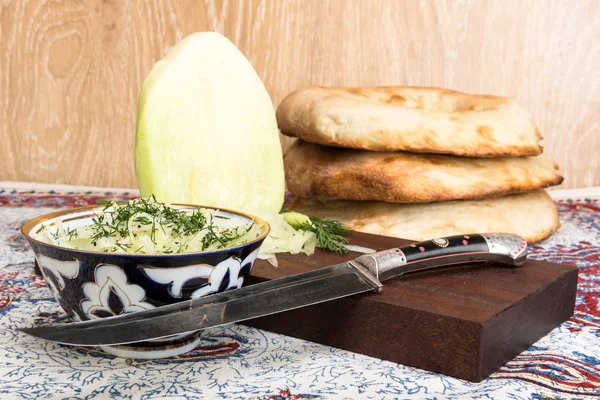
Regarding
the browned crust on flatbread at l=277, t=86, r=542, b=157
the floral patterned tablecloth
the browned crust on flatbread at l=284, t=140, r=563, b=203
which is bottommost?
the floral patterned tablecloth

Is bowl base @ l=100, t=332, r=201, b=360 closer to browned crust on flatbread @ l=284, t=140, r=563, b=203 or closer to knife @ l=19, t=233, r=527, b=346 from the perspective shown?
knife @ l=19, t=233, r=527, b=346

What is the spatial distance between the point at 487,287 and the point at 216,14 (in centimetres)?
117

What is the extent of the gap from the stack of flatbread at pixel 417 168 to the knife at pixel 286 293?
308 mm

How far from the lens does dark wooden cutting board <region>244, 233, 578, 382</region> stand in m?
0.77

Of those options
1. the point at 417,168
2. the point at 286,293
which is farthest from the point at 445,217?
the point at 286,293

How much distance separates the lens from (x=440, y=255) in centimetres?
91

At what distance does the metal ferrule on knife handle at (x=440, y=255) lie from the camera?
866mm

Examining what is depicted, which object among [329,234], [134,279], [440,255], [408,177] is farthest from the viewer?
[408,177]

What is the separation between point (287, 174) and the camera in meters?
1.41

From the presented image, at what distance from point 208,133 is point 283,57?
712mm

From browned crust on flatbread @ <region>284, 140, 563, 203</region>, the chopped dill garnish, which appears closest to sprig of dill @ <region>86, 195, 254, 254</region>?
the chopped dill garnish

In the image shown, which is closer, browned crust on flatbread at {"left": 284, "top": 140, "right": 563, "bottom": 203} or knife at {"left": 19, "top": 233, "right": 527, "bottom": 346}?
knife at {"left": 19, "top": 233, "right": 527, "bottom": 346}

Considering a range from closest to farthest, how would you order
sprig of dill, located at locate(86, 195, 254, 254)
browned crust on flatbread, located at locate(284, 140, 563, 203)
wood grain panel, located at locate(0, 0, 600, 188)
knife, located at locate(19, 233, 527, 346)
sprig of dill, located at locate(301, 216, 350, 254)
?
1. knife, located at locate(19, 233, 527, 346)
2. sprig of dill, located at locate(86, 195, 254, 254)
3. sprig of dill, located at locate(301, 216, 350, 254)
4. browned crust on flatbread, located at locate(284, 140, 563, 203)
5. wood grain panel, located at locate(0, 0, 600, 188)

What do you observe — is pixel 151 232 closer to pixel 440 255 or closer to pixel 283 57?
pixel 440 255
